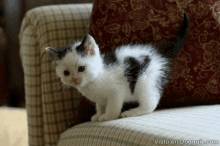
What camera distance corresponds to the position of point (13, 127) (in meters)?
2.45

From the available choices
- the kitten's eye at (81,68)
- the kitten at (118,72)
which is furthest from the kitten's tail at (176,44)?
the kitten's eye at (81,68)

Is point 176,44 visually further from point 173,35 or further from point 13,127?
point 13,127

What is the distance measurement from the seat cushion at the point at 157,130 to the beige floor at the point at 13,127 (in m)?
1.11

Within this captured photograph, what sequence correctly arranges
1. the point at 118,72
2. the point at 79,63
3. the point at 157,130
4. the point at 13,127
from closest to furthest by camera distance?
the point at 157,130, the point at 79,63, the point at 118,72, the point at 13,127

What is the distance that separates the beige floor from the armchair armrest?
81 centimetres

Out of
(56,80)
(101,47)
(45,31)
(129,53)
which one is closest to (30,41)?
(45,31)

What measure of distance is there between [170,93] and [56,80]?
0.53 meters

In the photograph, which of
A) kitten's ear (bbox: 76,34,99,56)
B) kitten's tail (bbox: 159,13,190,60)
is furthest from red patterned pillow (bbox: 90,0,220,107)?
kitten's ear (bbox: 76,34,99,56)

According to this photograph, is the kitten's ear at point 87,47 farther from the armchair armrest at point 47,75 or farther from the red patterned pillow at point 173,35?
the armchair armrest at point 47,75

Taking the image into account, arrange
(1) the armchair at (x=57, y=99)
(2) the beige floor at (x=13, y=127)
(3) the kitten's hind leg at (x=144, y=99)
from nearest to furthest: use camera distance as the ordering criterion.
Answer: (1) the armchair at (x=57, y=99) < (3) the kitten's hind leg at (x=144, y=99) < (2) the beige floor at (x=13, y=127)

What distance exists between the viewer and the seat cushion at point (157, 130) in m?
0.81

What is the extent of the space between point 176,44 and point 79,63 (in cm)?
45

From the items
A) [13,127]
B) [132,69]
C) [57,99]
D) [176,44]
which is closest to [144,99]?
[132,69]

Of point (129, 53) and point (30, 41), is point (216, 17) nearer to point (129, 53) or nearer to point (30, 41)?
point (129, 53)
